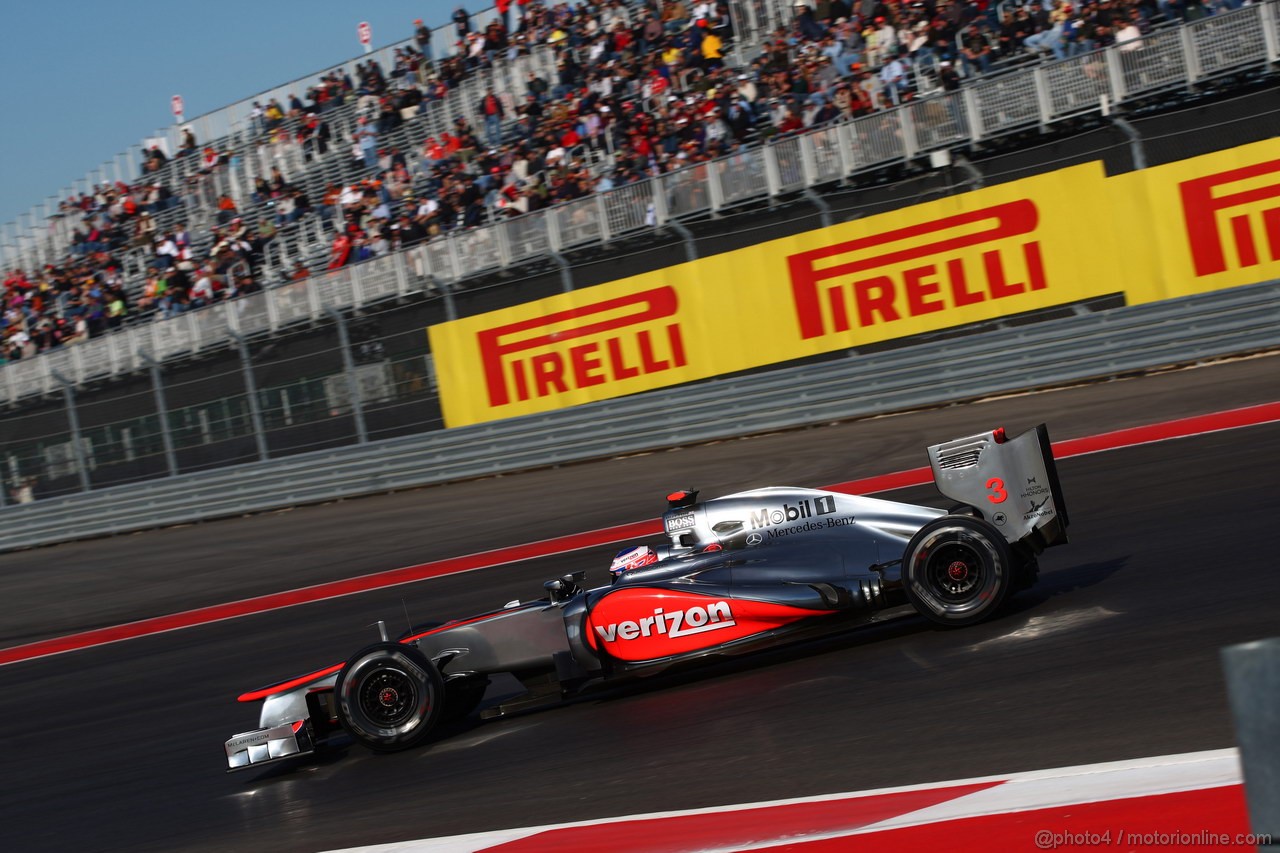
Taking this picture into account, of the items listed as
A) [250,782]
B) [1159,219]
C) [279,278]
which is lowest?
[250,782]

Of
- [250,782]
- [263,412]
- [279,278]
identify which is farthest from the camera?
[279,278]

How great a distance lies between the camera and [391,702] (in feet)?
20.8

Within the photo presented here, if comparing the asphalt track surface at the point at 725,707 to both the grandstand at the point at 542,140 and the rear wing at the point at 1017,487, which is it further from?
the grandstand at the point at 542,140

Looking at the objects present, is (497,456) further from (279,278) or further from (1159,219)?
(1159,219)

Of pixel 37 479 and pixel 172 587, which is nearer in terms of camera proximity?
pixel 172 587

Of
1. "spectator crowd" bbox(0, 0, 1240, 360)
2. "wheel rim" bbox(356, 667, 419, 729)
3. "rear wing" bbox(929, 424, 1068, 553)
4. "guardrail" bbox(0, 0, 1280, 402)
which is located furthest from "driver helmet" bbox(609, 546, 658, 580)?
"spectator crowd" bbox(0, 0, 1240, 360)

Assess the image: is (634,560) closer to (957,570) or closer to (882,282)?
(957,570)

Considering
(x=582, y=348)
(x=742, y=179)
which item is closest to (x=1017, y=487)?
Answer: (x=742, y=179)

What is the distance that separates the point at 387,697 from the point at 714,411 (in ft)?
37.5

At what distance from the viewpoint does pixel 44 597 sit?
16.5 metres

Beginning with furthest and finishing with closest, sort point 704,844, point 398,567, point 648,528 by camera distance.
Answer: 1. point 398,567
2. point 648,528
3. point 704,844

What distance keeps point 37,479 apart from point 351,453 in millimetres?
7043

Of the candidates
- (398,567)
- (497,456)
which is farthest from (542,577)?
(497,456)

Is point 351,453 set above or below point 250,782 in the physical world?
above
